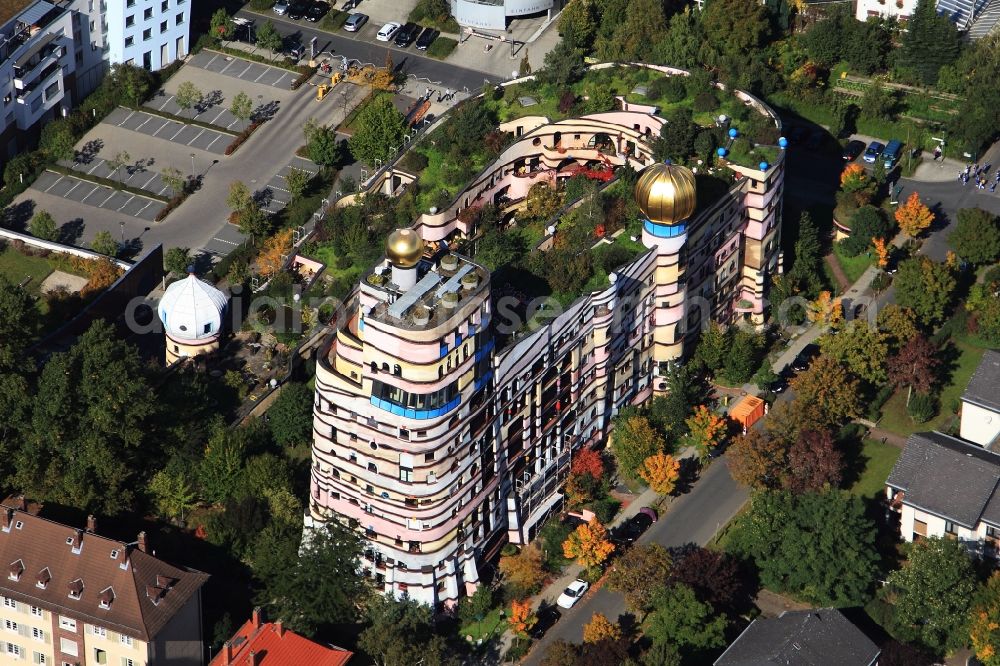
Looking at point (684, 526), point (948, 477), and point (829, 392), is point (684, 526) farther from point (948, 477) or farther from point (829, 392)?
point (948, 477)

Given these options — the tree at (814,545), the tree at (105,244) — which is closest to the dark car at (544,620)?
the tree at (814,545)

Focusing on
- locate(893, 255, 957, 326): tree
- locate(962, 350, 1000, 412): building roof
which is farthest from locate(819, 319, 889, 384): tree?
locate(962, 350, 1000, 412): building roof

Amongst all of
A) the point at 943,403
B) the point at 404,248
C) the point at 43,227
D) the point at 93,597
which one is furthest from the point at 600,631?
the point at 43,227

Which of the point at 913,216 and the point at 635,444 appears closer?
the point at 635,444

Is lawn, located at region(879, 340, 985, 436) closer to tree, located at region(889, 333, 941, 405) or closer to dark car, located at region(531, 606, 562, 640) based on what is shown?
tree, located at region(889, 333, 941, 405)

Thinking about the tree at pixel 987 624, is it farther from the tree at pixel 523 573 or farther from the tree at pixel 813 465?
the tree at pixel 523 573

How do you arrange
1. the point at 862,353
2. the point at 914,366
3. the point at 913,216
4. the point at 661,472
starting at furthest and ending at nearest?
the point at 913,216 < the point at 862,353 < the point at 914,366 < the point at 661,472
